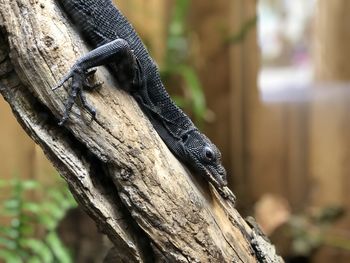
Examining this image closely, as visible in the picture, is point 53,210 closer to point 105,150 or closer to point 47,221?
point 47,221

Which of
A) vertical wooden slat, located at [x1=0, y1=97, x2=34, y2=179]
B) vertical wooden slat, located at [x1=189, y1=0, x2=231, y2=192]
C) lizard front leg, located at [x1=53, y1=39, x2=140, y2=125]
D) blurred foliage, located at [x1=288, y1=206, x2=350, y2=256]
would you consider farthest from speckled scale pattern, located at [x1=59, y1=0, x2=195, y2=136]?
vertical wooden slat, located at [x1=189, y1=0, x2=231, y2=192]

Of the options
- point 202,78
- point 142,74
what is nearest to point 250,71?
point 202,78

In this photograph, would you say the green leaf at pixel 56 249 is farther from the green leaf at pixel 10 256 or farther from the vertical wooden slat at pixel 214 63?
the vertical wooden slat at pixel 214 63

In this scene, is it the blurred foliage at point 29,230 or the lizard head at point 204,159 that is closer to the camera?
the lizard head at point 204,159

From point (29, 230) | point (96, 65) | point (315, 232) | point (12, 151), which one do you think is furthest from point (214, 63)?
point (96, 65)

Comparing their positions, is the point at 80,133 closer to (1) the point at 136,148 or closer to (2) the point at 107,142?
(2) the point at 107,142

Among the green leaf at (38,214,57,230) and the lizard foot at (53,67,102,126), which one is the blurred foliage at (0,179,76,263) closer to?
the green leaf at (38,214,57,230)

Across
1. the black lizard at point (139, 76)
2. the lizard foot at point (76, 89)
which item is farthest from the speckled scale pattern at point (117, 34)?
the lizard foot at point (76, 89)
